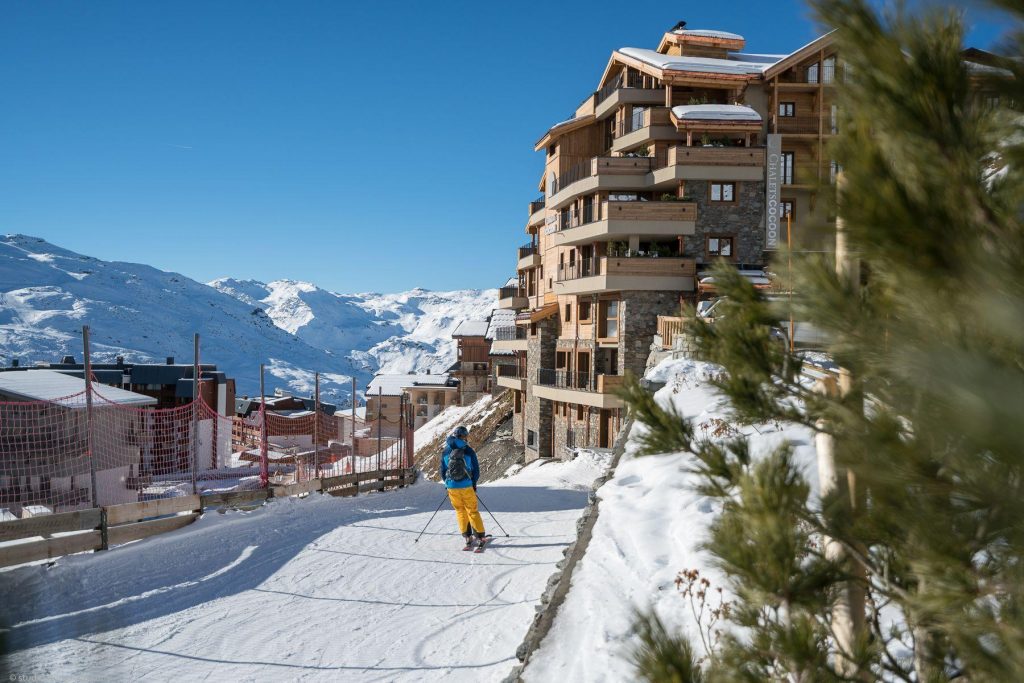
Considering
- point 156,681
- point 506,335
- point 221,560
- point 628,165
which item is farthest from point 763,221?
point 156,681

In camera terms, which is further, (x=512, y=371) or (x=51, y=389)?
(x=512, y=371)

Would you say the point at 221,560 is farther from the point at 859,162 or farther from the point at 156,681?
the point at 859,162

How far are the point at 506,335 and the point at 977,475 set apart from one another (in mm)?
38753

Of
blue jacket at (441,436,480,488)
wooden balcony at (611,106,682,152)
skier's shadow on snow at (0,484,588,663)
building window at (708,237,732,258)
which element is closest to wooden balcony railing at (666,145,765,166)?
wooden balcony at (611,106,682,152)

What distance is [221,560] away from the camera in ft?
31.6

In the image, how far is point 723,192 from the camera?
81.9 ft

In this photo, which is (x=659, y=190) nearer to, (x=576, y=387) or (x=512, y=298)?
(x=576, y=387)

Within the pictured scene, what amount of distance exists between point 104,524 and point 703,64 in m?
25.0

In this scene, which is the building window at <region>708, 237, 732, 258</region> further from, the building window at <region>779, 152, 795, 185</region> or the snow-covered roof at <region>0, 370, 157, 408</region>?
the snow-covered roof at <region>0, 370, 157, 408</region>

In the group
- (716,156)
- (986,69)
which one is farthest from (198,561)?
(716,156)

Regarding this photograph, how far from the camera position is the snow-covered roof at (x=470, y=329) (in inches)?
2547

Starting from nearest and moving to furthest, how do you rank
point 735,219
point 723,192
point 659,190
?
point 735,219, point 723,192, point 659,190

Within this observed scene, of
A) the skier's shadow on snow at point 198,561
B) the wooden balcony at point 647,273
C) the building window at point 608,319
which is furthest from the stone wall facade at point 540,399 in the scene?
the skier's shadow on snow at point 198,561

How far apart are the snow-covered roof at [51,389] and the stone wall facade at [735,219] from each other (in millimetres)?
19609
